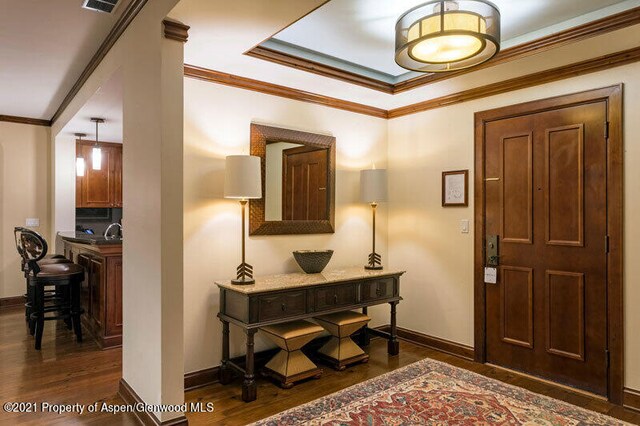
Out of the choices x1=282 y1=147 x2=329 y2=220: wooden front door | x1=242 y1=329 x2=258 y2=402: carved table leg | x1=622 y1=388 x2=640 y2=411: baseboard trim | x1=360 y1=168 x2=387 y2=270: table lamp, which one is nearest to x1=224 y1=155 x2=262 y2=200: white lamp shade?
x1=282 y1=147 x2=329 y2=220: wooden front door

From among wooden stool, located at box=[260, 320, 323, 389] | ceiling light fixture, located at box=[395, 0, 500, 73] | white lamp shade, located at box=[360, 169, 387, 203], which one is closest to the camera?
ceiling light fixture, located at box=[395, 0, 500, 73]

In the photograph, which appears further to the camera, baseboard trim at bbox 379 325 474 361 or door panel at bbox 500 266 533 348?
baseboard trim at bbox 379 325 474 361

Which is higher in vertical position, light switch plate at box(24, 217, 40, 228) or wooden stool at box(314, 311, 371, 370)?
light switch plate at box(24, 217, 40, 228)

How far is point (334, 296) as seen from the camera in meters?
3.36

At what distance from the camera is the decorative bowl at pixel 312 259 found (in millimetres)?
3510

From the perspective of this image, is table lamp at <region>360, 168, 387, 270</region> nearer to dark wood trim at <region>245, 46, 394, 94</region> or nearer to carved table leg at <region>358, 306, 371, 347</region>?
carved table leg at <region>358, 306, 371, 347</region>

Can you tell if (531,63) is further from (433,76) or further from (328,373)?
(328,373)

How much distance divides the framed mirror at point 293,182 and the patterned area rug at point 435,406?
1433 millimetres

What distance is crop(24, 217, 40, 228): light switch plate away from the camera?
18.7 feet

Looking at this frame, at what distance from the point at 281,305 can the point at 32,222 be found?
15.2 ft

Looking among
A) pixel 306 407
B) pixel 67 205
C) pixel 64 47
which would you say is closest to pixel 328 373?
pixel 306 407

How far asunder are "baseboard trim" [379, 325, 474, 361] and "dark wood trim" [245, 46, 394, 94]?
2.37 m

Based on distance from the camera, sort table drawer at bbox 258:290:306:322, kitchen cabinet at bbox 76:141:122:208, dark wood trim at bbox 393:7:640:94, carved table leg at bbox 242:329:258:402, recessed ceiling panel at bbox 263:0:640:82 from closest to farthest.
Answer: dark wood trim at bbox 393:7:640:94 < recessed ceiling panel at bbox 263:0:640:82 < carved table leg at bbox 242:329:258:402 < table drawer at bbox 258:290:306:322 < kitchen cabinet at bbox 76:141:122:208

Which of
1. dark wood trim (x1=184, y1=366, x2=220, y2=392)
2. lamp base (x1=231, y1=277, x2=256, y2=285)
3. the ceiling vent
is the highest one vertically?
the ceiling vent
